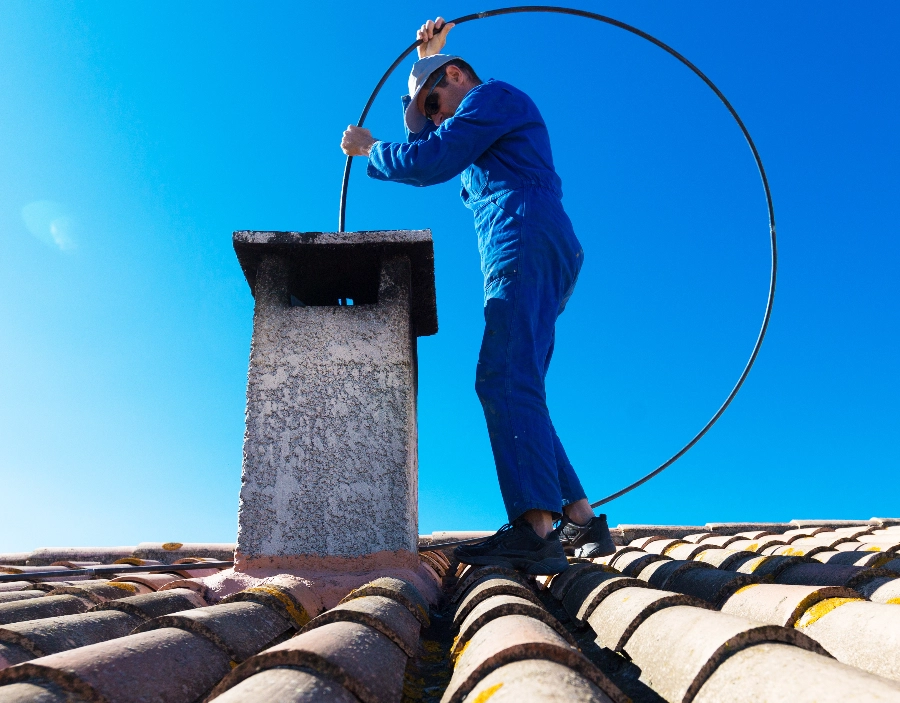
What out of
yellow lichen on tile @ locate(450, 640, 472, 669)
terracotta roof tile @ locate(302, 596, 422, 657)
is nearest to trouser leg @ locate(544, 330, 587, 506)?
terracotta roof tile @ locate(302, 596, 422, 657)

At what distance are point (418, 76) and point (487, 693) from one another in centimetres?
293

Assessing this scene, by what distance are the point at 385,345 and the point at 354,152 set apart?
1.10 m

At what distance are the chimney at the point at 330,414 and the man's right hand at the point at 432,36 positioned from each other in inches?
59.8

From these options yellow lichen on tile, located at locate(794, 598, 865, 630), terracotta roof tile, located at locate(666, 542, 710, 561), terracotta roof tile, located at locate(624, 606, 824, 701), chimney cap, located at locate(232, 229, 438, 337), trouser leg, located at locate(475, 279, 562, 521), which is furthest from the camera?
terracotta roof tile, located at locate(666, 542, 710, 561)

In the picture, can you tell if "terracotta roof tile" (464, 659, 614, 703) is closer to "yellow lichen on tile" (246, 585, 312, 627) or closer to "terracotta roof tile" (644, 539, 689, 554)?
"yellow lichen on tile" (246, 585, 312, 627)

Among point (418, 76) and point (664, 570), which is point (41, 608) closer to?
point (664, 570)

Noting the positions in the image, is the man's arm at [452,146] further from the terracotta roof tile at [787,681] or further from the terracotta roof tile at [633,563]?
the terracotta roof tile at [787,681]

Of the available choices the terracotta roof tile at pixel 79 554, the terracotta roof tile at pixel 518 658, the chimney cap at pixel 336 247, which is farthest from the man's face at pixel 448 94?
the terracotta roof tile at pixel 79 554

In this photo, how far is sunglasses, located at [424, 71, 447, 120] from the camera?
3346mm

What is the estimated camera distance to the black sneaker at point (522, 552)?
2.62m

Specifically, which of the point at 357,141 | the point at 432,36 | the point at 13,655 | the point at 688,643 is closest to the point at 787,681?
the point at 688,643

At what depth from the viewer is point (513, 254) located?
113 inches

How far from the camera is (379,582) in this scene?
207 centimetres

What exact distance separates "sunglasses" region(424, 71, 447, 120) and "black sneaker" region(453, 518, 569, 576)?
194cm
